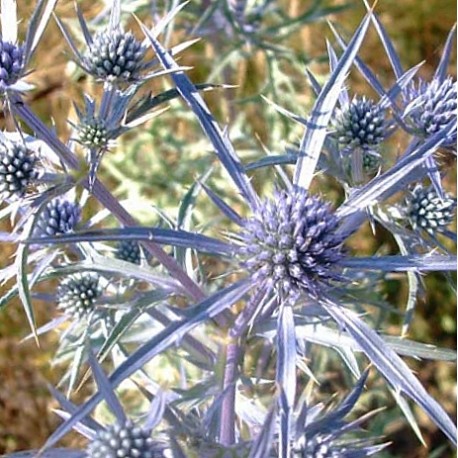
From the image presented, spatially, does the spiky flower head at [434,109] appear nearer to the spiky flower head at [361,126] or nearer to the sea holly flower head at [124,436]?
the spiky flower head at [361,126]

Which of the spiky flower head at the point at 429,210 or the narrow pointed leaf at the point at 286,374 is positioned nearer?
the narrow pointed leaf at the point at 286,374

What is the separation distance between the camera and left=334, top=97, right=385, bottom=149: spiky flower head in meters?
1.36

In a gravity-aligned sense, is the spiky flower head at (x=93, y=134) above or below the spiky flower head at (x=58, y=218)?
above

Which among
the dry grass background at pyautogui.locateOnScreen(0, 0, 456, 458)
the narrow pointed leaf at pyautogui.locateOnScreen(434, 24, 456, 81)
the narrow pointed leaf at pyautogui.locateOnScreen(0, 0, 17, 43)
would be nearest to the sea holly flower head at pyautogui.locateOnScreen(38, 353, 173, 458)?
the narrow pointed leaf at pyautogui.locateOnScreen(0, 0, 17, 43)

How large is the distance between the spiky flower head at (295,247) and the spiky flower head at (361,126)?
0.71ft

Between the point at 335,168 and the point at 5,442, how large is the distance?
5.20 feet

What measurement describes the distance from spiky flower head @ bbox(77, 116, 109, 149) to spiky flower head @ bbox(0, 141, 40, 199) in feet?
0.28

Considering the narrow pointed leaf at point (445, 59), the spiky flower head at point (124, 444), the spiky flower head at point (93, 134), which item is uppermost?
the narrow pointed leaf at point (445, 59)

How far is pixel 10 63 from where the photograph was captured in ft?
3.79

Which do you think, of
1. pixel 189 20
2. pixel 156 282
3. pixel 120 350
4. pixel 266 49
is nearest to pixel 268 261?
pixel 156 282

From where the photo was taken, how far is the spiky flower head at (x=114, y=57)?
125 centimetres

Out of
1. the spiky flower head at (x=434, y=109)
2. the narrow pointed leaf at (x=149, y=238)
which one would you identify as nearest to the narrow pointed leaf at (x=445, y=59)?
the spiky flower head at (x=434, y=109)

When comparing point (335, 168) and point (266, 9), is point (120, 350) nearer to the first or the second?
point (335, 168)

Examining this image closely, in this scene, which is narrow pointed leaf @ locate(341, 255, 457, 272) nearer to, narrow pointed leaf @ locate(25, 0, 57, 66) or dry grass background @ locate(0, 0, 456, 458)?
narrow pointed leaf @ locate(25, 0, 57, 66)
